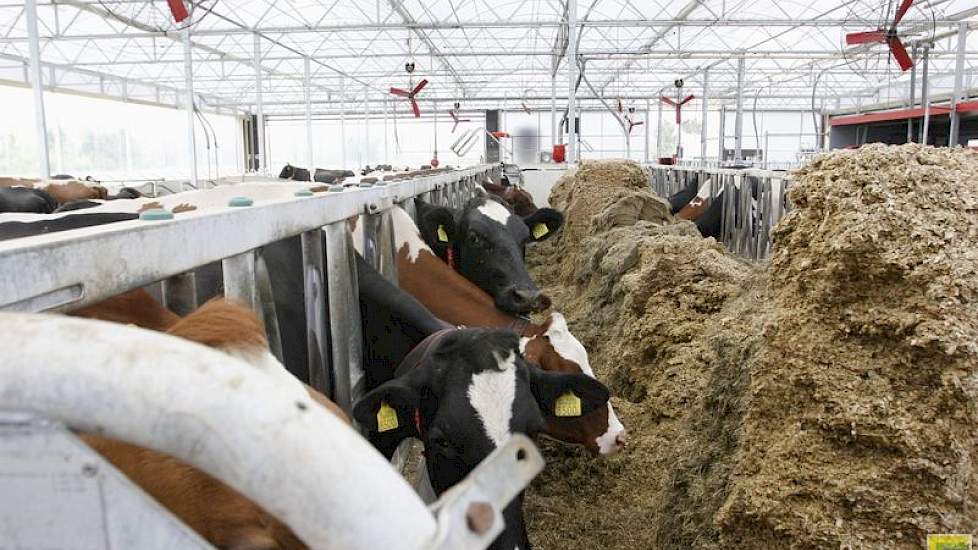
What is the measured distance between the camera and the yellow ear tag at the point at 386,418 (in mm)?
2662

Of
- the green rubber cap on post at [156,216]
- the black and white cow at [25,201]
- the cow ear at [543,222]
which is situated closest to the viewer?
the green rubber cap on post at [156,216]

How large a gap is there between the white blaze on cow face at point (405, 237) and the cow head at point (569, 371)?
82 centimetres

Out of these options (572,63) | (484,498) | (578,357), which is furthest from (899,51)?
(484,498)

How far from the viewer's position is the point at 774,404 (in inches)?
105

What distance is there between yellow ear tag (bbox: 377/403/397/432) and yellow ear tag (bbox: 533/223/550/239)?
12.8 feet

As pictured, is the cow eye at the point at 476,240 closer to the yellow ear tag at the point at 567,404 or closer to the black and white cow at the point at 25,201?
the yellow ear tag at the point at 567,404

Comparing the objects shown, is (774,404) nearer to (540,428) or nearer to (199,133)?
(540,428)

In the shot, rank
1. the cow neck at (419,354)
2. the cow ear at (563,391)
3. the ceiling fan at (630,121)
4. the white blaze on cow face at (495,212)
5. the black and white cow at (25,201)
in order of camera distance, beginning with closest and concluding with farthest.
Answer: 1. the cow neck at (419,354)
2. the cow ear at (563,391)
3. the white blaze on cow face at (495,212)
4. the black and white cow at (25,201)
5. the ceiling fan at (630,121)

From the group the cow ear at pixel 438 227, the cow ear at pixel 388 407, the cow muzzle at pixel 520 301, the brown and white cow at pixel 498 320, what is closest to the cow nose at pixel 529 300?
the cow muzzle at pixel 520 301

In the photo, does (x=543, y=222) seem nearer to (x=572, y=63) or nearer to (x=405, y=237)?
(x=405, y=237)

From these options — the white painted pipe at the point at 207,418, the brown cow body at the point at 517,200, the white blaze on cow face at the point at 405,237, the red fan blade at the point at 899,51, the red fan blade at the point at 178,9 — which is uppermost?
the red fan blade at the point at 178,9

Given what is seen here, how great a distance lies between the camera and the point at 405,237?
459 centimetres

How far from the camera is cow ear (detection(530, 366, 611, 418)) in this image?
122 inches

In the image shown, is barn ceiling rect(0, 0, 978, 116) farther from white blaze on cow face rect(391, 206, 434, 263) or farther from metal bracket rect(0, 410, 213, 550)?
metal bracket rect(0, 410, 213, 550)
